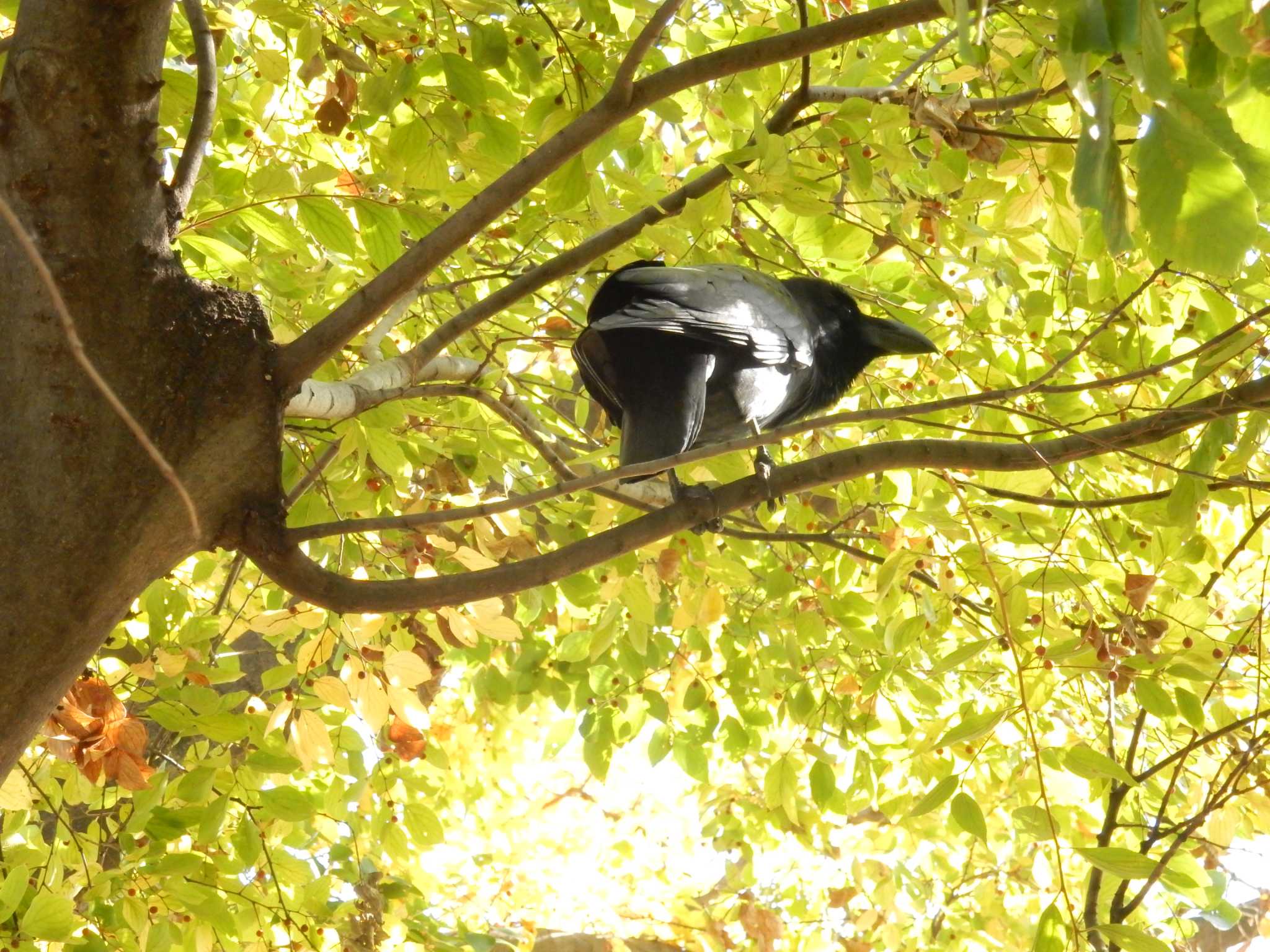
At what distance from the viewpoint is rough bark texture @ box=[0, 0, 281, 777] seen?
1.44 m

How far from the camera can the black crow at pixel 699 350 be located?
103 inches

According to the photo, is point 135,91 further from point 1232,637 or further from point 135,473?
point 1232,637

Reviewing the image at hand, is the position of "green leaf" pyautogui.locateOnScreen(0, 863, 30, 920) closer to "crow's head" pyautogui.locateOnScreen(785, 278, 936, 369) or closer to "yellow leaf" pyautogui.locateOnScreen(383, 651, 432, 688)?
"yellow leaf" pyautogui.locateOnScreen(383, 651, 432, 688)

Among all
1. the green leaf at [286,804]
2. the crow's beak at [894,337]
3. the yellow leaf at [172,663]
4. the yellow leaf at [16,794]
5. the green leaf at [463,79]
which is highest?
the crow's beak at [894,337]

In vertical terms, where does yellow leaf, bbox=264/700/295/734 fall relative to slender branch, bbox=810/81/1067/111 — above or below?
below

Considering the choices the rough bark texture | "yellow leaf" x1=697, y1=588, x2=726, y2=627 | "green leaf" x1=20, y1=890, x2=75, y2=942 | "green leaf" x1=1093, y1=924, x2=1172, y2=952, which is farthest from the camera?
"yellow leaf" x1=697, y1=588, x2=726, y2=627

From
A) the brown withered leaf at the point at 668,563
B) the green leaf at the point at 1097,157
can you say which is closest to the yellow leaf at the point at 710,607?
the brown withered leaf at the point at 668,563

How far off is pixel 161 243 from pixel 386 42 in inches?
51.3

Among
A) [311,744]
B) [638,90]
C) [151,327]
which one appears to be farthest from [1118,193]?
[311,744]

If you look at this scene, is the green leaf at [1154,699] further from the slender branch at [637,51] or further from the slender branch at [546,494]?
the slender branch at [637,51]

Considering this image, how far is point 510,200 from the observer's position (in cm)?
173

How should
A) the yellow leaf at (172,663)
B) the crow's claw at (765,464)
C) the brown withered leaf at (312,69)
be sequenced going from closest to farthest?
the yellow leaf at (172,663), the brown withered leaf at (312,69), the crow's claw at (765,464)

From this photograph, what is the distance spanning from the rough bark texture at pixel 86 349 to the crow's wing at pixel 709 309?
111 cm

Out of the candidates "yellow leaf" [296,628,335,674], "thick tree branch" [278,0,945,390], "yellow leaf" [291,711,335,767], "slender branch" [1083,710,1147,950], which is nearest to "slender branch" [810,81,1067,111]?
"thick tree branch" [278,0,945,390]
